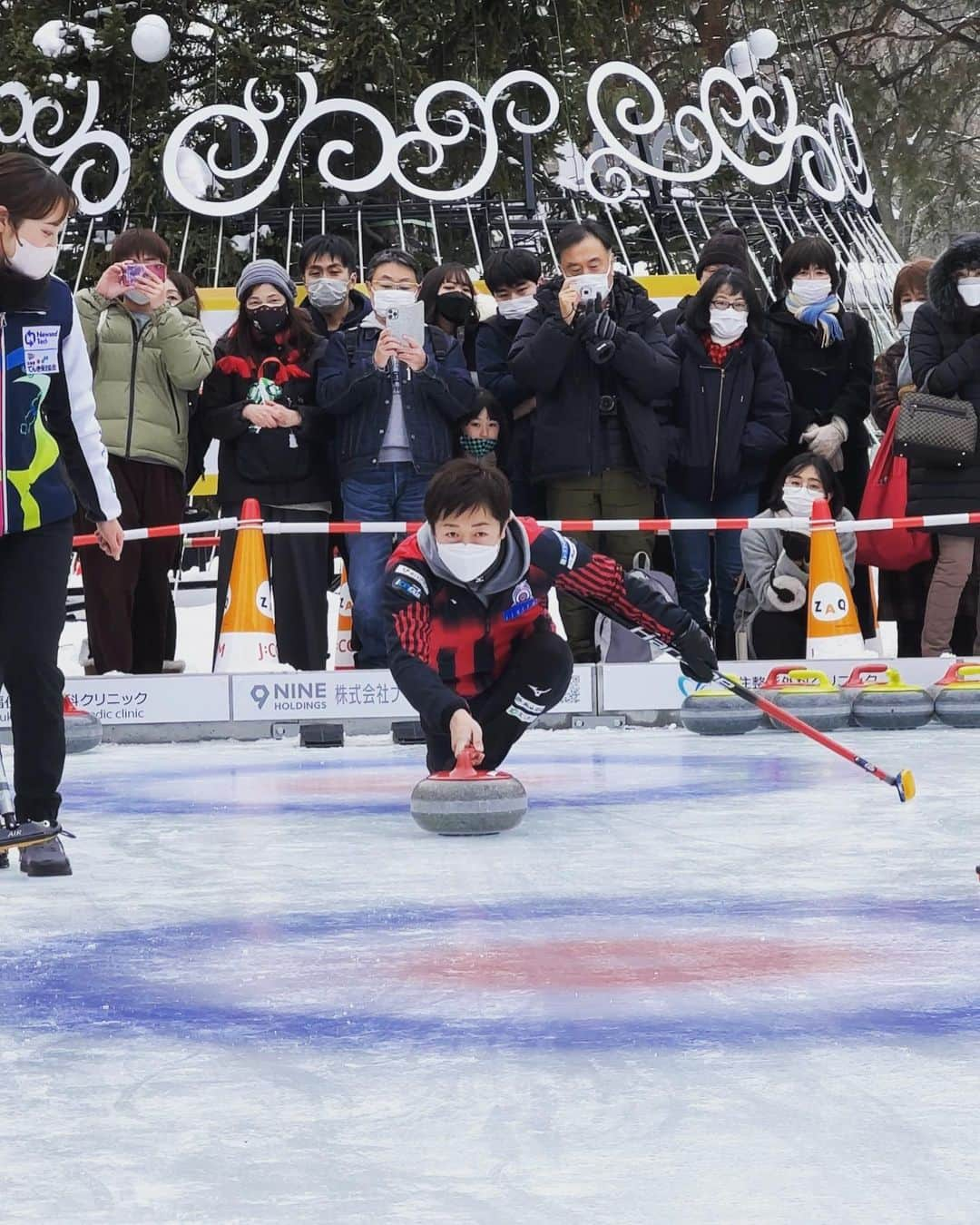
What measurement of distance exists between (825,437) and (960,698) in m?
1.57

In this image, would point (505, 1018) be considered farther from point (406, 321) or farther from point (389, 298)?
point (389, 298)

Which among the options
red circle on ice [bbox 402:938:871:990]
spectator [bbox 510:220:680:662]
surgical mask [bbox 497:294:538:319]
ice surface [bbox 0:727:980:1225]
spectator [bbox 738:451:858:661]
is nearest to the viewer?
ice surface [bbox 0:727:980:1225]

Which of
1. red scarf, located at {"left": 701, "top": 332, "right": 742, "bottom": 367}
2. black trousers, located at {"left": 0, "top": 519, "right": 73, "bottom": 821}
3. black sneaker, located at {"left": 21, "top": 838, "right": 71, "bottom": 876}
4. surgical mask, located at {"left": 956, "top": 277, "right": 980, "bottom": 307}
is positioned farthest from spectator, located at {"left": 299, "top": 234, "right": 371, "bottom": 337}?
black sneaker, located at {"left": 21, "top": 838, "right": 71, "bottom": 876}

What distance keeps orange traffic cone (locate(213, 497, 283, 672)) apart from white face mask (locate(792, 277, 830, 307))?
250 centimetres

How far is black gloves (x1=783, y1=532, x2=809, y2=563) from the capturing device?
817 centimetres

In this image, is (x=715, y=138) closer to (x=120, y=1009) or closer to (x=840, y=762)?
(x=840, y=762)

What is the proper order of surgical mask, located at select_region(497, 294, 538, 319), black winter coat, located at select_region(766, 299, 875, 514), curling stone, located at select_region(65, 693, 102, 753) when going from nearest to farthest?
curling stone, located at select_region(65, 693, 102, 753) → surgical mask, located at select_region(497, 294, 538, 319) → black winter coat, located at select_region(766, 299, 875, 514)

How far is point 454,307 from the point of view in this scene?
27.0ft

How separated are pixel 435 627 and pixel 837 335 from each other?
3.60 metres

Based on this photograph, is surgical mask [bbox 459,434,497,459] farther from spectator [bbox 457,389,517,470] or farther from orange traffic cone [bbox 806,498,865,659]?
orange traffic cone [bbox 806,498,865,659]

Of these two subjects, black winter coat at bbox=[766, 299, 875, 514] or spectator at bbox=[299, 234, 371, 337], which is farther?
black winter coat at bbox=[766, 299, 875, 514]

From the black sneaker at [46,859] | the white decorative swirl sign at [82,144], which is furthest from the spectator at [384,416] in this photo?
the white decorative swirl sign at [82,144]

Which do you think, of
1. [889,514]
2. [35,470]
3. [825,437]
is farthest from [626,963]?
[889,514]

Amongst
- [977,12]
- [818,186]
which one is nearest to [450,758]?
[818,186]
